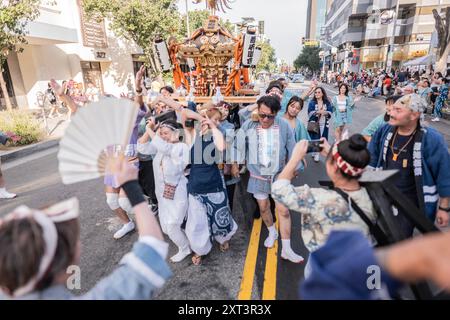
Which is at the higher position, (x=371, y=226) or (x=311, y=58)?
(x=311, y=58)

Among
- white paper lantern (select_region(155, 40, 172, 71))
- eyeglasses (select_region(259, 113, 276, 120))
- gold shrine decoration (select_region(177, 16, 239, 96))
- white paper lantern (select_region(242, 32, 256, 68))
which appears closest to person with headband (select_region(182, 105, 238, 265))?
eyeglasses (select_region(259, 113, 276, 120))

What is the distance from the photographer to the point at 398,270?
725 mm

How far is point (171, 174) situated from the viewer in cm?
304

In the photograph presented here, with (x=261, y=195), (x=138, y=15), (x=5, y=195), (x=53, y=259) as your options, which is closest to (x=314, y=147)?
(x=261, y=195)

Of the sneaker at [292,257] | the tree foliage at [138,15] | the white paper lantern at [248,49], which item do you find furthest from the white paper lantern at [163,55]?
the tree foliage at [138,15]

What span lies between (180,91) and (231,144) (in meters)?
3.40

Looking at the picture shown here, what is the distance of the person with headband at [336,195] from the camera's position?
1701 mm

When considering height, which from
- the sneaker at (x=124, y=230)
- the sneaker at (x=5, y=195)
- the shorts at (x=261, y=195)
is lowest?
the sneaker at (x=5, y=195)

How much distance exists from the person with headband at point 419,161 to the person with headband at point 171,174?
201 cm

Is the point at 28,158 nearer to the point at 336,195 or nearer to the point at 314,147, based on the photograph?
the point at 314,147

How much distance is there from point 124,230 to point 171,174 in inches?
53.6

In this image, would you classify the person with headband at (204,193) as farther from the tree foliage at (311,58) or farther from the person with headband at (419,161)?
the tree foliage at (311,58)

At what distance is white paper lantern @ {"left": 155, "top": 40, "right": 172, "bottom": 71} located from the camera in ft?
21.9

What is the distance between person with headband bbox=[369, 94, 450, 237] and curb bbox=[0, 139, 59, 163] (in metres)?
9.21
